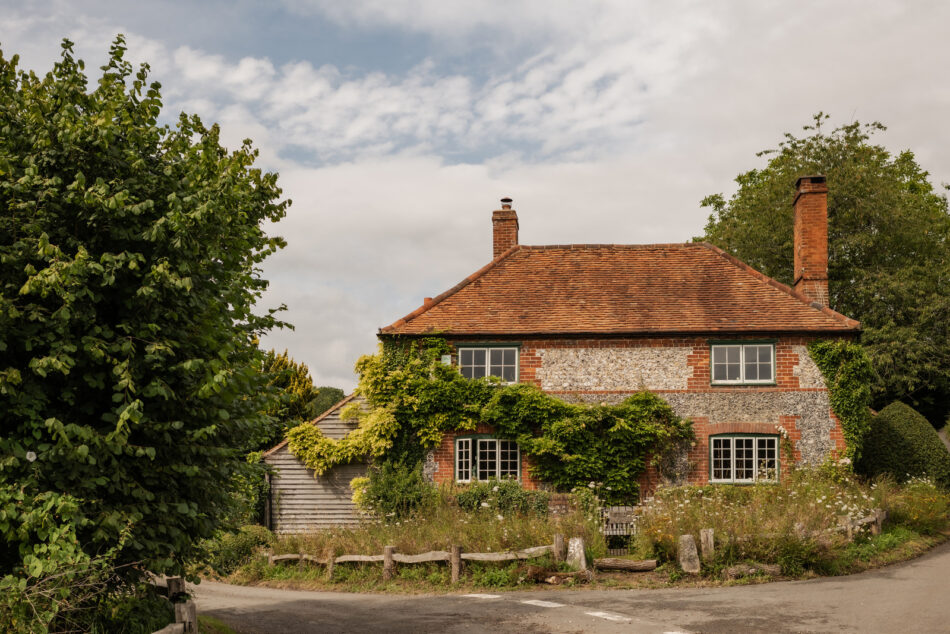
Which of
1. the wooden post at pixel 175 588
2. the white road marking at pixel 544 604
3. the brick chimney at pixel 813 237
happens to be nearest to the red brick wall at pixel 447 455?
the white road marking at pixel 544 604

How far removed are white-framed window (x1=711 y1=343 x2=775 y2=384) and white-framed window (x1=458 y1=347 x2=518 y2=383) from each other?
17.9 feet

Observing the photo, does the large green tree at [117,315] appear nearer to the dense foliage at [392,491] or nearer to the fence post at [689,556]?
the fence post at [689,556]

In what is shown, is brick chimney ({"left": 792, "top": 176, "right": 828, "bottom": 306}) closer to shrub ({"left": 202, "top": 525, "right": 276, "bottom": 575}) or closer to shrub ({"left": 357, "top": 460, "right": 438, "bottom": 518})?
shrub ({"left": 357, "top": 460, "right": 438, "bottom": 518})

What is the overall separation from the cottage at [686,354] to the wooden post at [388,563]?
5874mm

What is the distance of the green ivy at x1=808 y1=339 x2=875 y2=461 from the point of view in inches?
811

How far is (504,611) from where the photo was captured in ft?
39.9

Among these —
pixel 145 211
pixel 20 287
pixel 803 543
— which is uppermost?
pixel 145 211

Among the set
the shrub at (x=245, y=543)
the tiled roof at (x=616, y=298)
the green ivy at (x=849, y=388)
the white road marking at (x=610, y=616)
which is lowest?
the shrub at (x=245, y=543)

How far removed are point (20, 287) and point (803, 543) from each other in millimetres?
13022

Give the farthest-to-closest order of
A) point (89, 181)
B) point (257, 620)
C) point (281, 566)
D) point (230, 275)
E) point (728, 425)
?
point (728, 425)
point (281, 566)
point (257, 620)
point (230, 275)
point (89, 181)

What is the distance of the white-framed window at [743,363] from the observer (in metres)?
21.1

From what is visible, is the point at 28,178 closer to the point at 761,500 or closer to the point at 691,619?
the point at 691,619

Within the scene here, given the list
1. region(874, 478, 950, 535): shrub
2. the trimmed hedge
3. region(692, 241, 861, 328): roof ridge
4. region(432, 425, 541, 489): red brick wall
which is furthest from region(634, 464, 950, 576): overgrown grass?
region(432, 425, 541, 489): red brick wall

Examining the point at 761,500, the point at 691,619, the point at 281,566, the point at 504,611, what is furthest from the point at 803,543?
the point at 281,566
